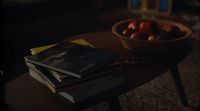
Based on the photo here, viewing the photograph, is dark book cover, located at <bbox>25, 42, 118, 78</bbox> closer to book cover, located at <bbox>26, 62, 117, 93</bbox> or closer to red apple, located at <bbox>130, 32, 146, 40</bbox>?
book cover, located at <bbox>26, 62, 117, 93</bbox>

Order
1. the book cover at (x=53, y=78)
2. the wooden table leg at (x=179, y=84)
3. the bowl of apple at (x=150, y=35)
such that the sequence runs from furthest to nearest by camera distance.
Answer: the wooden table leg at (x=179, y=84) → the bowl of apple at (x=150, y=35) → the book cover at (x=53, y=78)

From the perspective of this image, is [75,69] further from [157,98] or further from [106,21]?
[106,21]

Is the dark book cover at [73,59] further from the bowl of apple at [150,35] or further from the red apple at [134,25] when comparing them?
the red apple at [134,25]

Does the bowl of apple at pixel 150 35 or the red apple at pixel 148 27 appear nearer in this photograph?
the bowl of apple at pixel 150 35

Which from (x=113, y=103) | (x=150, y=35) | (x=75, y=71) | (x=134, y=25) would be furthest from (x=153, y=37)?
(x=75, y=71)

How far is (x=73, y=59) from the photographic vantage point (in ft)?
3.68

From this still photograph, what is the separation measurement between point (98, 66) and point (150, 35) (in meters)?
0.47

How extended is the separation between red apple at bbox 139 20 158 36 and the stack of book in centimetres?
39

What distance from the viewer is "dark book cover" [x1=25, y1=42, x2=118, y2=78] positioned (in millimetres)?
1037

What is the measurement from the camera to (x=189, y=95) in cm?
192

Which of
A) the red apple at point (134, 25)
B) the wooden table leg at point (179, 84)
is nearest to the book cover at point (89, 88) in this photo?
the red apple at point (134, 25)

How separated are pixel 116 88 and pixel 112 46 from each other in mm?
441

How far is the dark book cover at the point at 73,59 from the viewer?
1.04 metres

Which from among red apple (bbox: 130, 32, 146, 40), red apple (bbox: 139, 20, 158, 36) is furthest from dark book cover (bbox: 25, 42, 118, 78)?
red apple (bbox: 139, 20, 158, 36)
